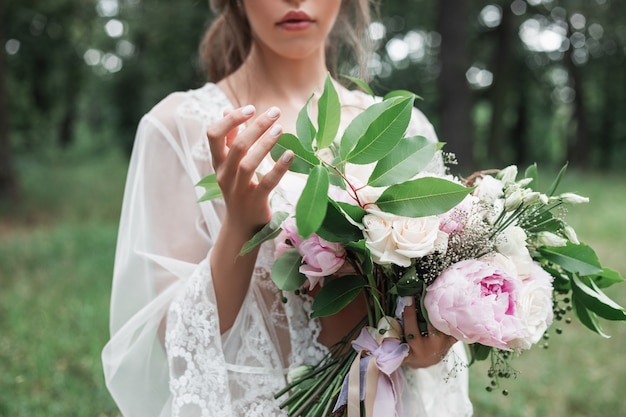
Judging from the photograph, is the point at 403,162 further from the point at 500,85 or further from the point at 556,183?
the point at 500,85

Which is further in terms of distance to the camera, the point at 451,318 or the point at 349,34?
the point at 349,34

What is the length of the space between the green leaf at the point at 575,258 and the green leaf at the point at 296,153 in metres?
0.60

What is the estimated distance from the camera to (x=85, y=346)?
14.0 feet

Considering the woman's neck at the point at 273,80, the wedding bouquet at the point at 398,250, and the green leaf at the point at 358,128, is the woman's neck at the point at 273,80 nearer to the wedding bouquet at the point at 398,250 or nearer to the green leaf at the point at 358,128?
the wedding bouquet at the point at 398,250

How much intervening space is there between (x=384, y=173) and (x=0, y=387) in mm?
3218

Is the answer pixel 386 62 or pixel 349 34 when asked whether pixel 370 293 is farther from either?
pixel 386 62

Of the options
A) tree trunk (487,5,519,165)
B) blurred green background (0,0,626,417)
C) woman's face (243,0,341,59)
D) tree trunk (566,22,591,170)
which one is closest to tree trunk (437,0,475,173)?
blurred green background (0,0,626,417)

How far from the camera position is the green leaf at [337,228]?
1201mm

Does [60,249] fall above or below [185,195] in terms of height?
below

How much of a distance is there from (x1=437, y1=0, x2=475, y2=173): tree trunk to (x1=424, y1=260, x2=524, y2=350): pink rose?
9.88 metres

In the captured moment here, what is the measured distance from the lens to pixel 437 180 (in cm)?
115

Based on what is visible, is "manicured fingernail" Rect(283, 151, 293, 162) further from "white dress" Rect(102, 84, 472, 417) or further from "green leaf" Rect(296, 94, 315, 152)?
"white dress" Rect(102, 84, 472, 417)

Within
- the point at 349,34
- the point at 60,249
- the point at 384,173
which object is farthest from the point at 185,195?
the point at 60,249

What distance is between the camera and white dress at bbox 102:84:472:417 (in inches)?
58.4
